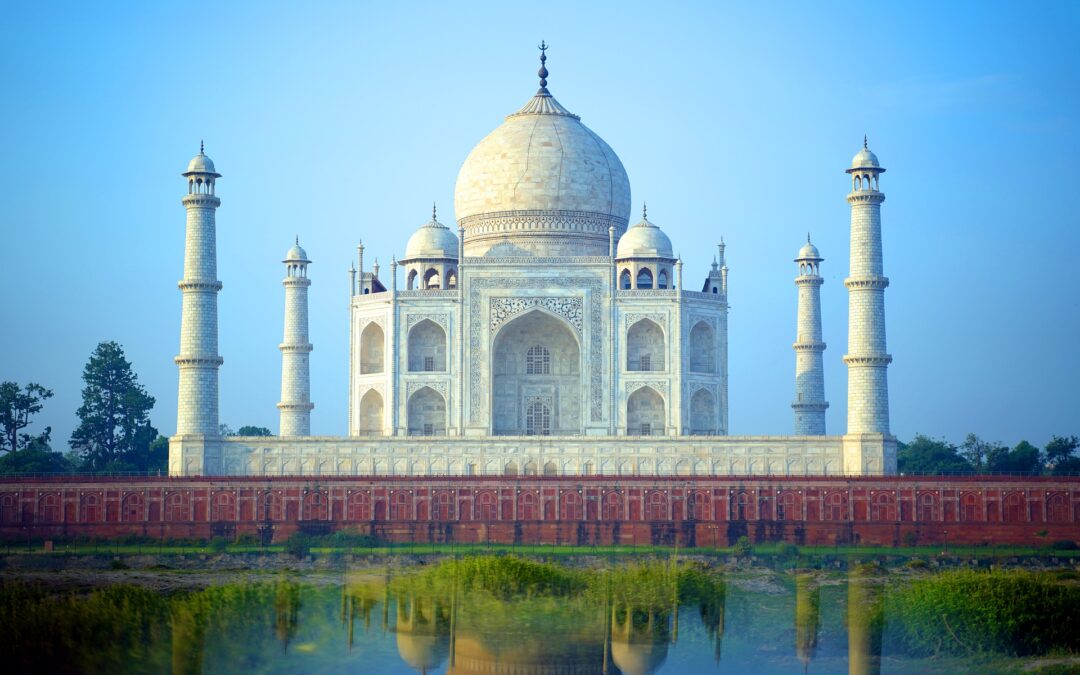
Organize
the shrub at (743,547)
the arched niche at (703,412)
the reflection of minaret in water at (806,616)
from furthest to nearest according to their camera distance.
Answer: the arched niche at (703,412), the shrub at (743,547), the reflection of minaret in water at (806,616)

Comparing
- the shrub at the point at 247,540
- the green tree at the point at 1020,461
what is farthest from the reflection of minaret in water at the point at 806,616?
the green tree at the point at 1020,461

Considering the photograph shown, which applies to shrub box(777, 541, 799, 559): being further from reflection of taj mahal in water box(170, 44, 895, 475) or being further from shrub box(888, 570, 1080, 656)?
shrub box(888, 570, 1080, 656)

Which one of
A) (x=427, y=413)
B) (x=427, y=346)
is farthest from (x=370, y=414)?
(x=427, y=346)

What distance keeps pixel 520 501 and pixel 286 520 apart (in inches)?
173

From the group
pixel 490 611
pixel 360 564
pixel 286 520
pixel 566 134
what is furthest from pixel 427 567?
pixel 566 134

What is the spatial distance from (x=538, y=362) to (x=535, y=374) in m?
0.30

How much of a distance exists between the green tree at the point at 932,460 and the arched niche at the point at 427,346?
1272 cm

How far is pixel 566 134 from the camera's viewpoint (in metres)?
41.4

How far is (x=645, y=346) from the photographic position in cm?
3903

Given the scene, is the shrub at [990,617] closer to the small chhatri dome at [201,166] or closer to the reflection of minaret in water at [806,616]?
the reflection of minaret in water at [806,616]

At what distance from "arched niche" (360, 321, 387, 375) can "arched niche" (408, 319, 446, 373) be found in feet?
3.25

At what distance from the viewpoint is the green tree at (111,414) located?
1743 inches

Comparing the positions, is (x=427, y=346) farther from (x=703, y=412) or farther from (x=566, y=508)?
(x=566, y=508)

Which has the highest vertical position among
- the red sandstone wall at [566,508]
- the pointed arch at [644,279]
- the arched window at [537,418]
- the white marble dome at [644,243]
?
the white marble dome at [644,243]
